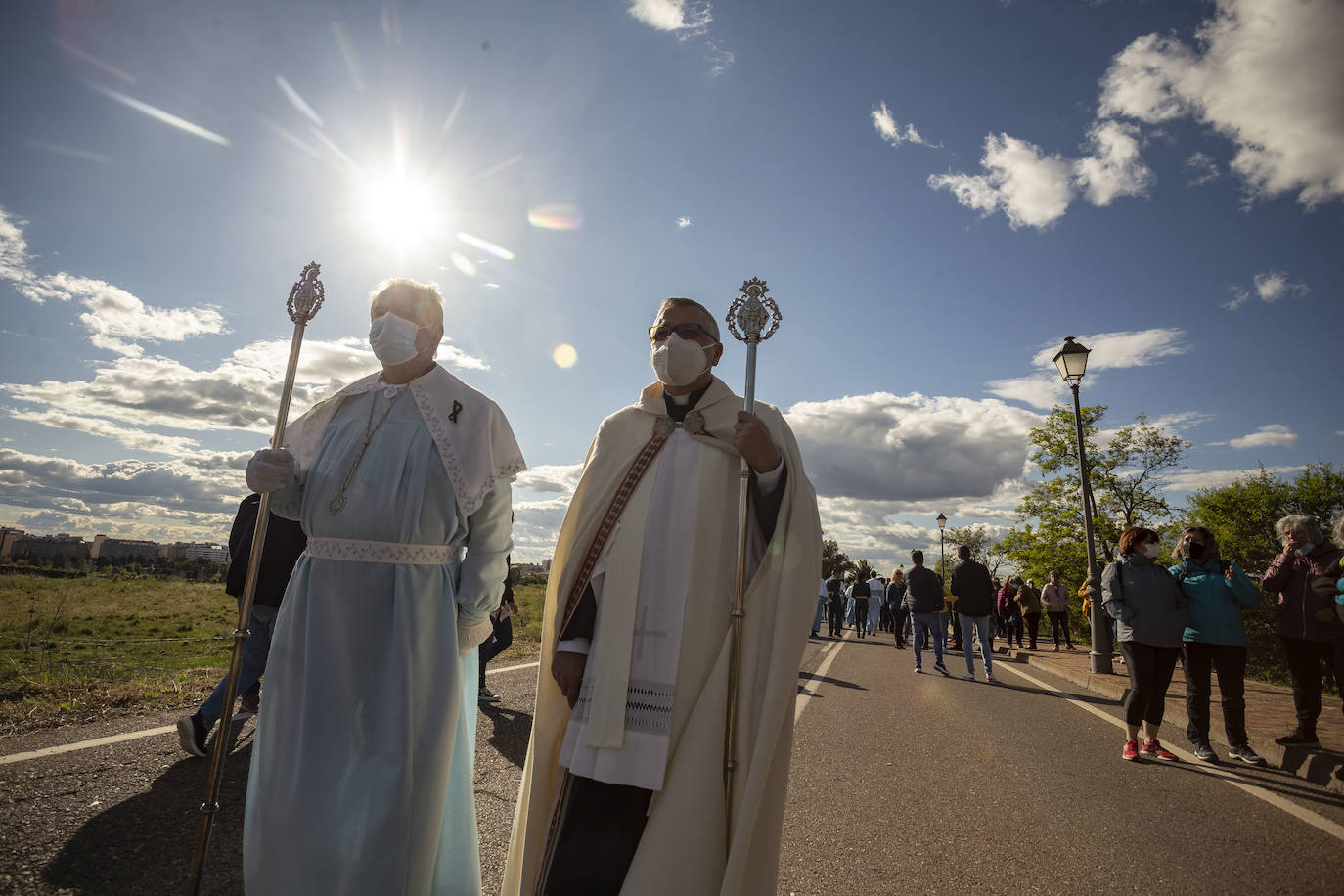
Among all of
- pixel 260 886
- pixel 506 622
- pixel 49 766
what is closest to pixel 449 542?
pixel 260 886

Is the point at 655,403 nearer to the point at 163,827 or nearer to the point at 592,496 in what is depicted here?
the point at 592,496

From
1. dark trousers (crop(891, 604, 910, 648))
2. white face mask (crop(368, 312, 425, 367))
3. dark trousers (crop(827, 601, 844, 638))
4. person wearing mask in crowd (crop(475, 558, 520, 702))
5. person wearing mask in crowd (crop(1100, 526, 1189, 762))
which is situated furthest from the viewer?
dark trousers (crop(827, 601, 844, 638))

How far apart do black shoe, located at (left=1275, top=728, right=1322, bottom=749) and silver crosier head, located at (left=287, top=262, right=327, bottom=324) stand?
7833 millimetres

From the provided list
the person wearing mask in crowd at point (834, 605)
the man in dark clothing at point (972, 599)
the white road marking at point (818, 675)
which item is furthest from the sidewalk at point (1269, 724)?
the person wearing mask in crowd at point (834, 605)

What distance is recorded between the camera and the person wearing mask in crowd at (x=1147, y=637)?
6.02 m

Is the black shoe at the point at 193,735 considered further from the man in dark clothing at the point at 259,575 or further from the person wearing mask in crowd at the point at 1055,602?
the person wearing mask in crowd at the point at 1055,602

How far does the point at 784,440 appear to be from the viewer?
2.70 metres

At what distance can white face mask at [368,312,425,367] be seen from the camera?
9.06 ft

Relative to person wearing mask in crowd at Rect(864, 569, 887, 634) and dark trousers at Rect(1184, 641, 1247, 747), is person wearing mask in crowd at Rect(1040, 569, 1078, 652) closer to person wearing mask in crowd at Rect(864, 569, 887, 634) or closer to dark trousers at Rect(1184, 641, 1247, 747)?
person wearing mask in crowd at Rect(864, 569, 887, 634)

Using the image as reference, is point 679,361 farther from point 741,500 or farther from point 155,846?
point 155,846

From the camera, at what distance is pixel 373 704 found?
92.7 inches

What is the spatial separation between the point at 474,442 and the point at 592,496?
510 millimetres

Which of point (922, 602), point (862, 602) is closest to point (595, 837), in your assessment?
point (922, 602)

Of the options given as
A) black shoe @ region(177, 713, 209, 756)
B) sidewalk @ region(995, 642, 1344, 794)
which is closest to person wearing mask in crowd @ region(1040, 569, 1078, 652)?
sidewalk @ region(995, 642, 1344, 794)
